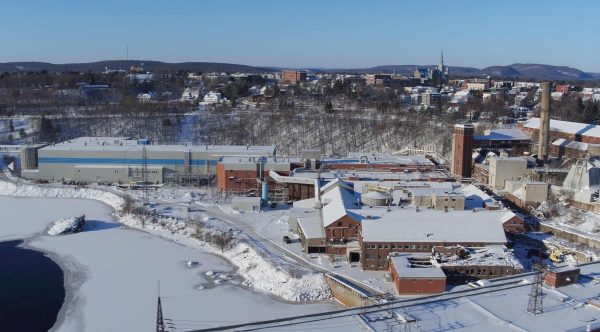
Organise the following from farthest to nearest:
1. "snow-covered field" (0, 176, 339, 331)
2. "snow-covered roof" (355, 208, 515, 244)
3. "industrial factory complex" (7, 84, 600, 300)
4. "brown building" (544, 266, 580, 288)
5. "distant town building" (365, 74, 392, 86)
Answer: "distant town building" (365, 74, 392, 86) < "snow-covered roof" (355, 208, 515, 244) < "industrial factory complex" (7, 84, 600, 300) < "snow-covered field" (0, 176, 339, 331) < "brown building" (544, 266, 580, 288)

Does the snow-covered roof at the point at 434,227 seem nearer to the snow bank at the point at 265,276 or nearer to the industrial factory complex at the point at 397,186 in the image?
the industrial factory complex at the point at 397,186

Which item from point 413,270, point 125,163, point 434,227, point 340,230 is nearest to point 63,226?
point 125,163

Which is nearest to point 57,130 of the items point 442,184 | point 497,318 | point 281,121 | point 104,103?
point 104,103

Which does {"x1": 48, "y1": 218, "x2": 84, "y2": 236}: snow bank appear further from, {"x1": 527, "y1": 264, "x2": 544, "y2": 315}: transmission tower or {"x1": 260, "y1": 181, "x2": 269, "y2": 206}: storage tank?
{"x1": 527, "y1": 264, "x2": 544, "y2": 315}: transmission tower

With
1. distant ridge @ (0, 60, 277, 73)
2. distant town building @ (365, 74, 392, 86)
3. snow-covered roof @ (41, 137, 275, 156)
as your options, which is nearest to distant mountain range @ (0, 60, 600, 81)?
distant ridge @ (0, 60, 277, 73)

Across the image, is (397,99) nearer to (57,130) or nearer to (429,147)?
(429,147)
